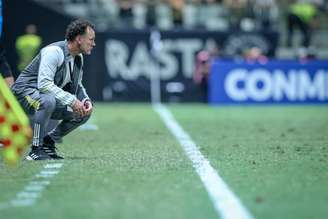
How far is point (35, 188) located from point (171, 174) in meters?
1.44

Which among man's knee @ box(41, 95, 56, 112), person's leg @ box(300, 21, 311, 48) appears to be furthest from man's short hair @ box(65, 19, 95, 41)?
person's leg @ box(300, 21, 311, 48)

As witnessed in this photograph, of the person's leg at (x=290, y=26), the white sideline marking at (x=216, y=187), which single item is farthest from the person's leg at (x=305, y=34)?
the white sideline marking at (x=216, y=187)

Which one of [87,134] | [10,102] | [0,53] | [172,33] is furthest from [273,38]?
[10,102]

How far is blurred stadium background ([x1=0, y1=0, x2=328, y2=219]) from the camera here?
721 cm

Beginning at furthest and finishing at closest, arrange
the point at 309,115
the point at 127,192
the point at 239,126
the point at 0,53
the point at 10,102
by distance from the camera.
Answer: the point at 309,115 → the point at 239,126 → the point at 0,53 → the point at 10,102 → the point at 127,192

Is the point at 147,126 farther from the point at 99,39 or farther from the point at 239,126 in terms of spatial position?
the point at 99,39

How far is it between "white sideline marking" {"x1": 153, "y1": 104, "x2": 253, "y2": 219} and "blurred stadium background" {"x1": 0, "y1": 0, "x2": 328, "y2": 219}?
9cm

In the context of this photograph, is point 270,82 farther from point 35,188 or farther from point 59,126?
point 35,188

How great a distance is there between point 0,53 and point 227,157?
10.5 ft

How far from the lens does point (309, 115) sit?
20.2 meters

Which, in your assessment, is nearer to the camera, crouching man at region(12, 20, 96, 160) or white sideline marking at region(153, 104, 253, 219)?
white sideline marking at region(153, 104, 253, 219)

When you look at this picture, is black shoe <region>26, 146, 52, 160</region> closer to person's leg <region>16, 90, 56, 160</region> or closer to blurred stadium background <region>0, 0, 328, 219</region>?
person's leg <region>16, 90, 56, 160</region>

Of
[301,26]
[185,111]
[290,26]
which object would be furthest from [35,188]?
[290,26]

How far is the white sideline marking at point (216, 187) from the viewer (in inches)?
253
